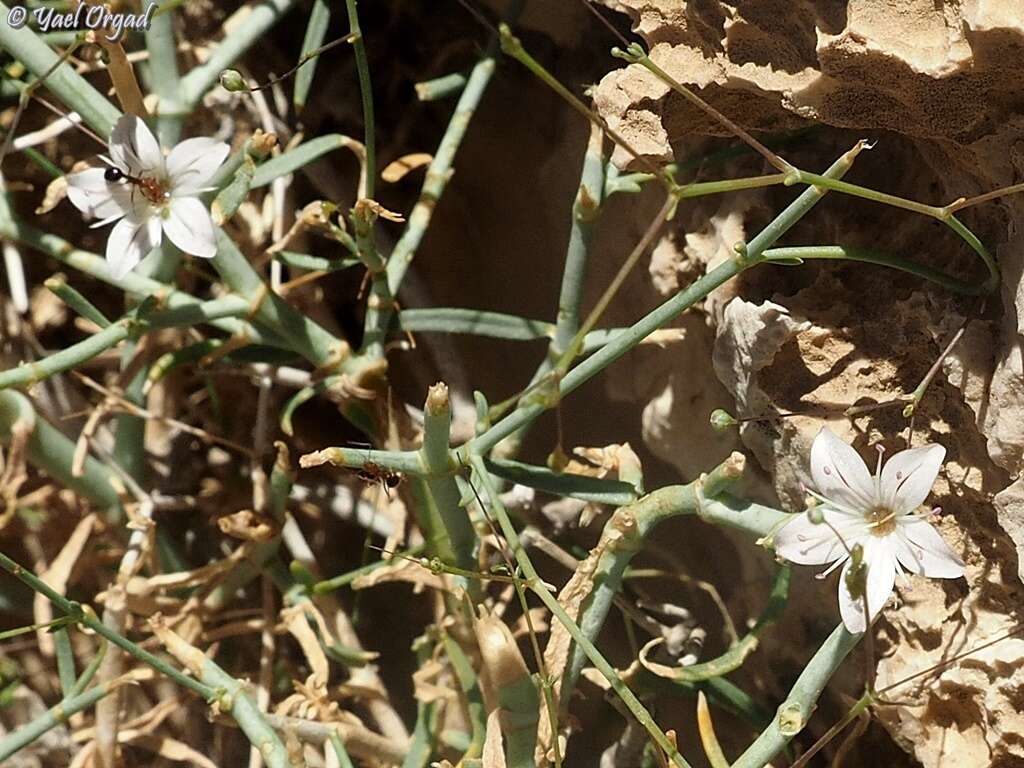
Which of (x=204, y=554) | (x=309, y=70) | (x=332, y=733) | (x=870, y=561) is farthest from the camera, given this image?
(x=204, y=554)

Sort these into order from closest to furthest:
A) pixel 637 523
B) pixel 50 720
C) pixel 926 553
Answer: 1. pixel 926 553
2. pixel 637 523
3. pixel 50 720

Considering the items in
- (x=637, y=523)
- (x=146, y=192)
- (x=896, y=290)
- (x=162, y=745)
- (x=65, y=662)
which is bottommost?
(x=162, y=745)

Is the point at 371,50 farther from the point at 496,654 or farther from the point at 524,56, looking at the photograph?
the point at 496,654

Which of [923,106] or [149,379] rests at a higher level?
[923,106]

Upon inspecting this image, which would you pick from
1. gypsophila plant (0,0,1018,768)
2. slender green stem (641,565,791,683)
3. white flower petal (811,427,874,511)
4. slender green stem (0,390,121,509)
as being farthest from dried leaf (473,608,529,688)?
slender green stem (0,390,121,509)

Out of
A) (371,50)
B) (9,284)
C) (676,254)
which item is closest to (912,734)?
(676,254)

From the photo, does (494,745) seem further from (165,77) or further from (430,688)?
(165,77)

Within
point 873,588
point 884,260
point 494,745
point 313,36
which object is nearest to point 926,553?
point 873,588
